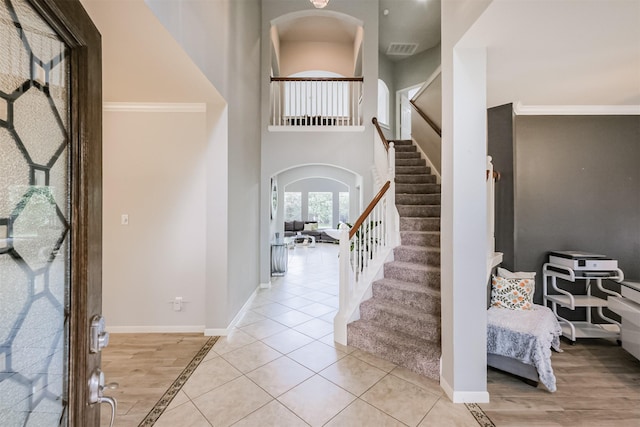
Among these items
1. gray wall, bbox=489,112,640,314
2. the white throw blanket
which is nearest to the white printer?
gray wall, bbox=489,112,640,314

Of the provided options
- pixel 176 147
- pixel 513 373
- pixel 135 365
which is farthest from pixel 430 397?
pixel 176 147

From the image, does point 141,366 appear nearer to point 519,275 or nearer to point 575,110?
point 519,275

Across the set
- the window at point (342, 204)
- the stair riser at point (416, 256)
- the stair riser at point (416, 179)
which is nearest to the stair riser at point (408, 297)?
the stair riser at point (416, 256)

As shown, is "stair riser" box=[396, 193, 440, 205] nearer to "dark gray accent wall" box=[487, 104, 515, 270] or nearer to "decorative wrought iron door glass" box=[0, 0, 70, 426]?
"dark gray accent wall" box=[487, 104, 515, 270]

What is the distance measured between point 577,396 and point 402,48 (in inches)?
279

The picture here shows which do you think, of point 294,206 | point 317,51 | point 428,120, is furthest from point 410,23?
point 294,206

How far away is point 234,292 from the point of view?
3258 mm

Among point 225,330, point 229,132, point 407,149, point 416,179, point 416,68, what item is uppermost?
point 416,68

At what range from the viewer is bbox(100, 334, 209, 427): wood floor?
6.17 ft

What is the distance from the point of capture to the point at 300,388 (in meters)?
2.11

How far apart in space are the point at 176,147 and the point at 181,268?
1.38m

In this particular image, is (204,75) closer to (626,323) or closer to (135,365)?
(135,365)

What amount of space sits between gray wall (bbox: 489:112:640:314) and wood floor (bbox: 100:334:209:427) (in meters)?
3.65

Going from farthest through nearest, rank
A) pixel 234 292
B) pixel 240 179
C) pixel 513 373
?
pixel 240 179
pixel 234 292
pixel 513 373
